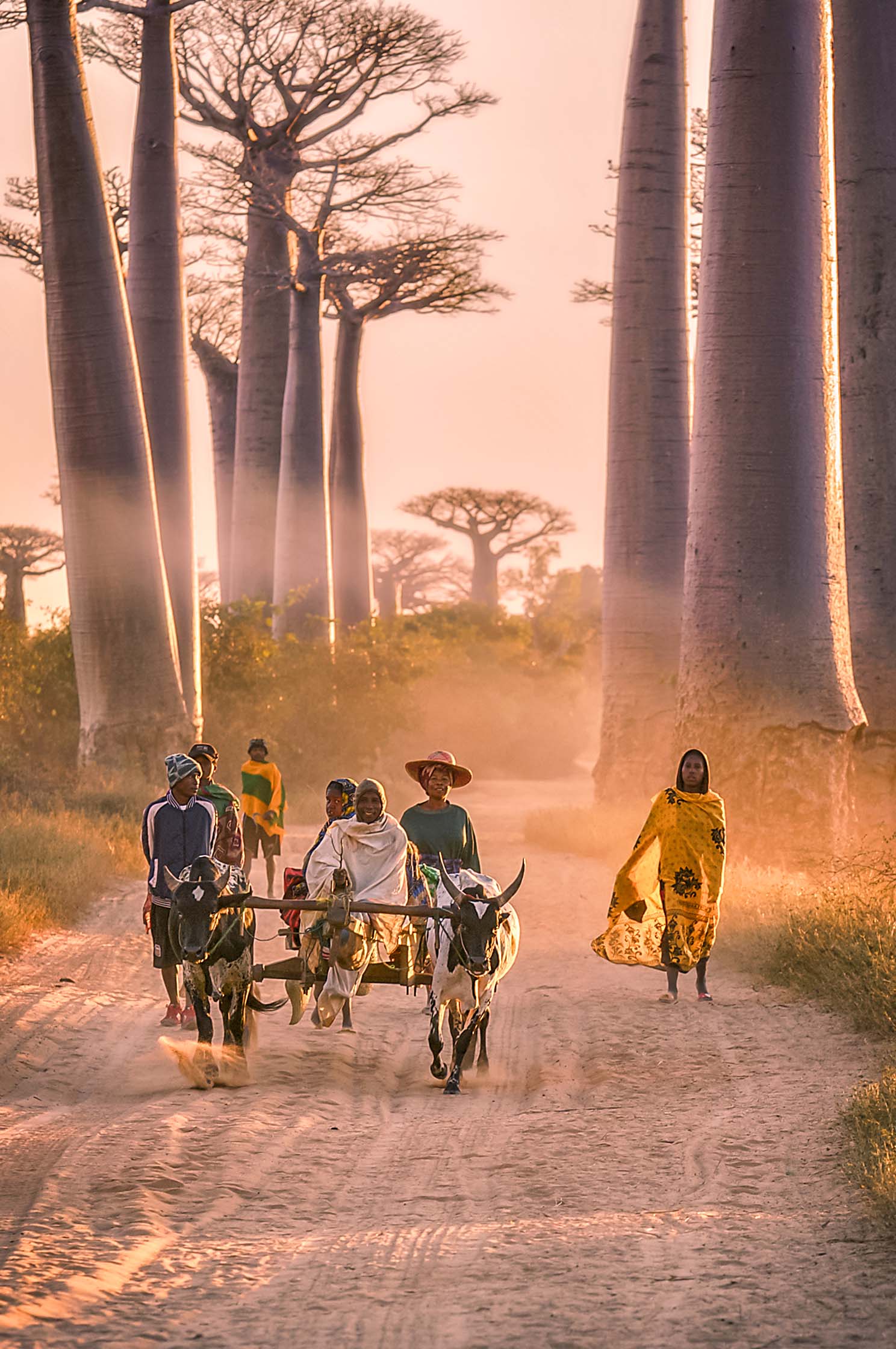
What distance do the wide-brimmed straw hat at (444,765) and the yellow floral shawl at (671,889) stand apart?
1.97m

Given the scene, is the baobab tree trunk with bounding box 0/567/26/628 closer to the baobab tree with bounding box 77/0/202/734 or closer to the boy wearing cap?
the baobab tree with bounding box 77/0/202/734

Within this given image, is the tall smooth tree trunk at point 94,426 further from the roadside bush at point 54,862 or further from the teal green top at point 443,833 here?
the teal green top at point 443,833

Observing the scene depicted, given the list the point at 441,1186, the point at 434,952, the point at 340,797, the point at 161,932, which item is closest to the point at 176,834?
the point at 161,932

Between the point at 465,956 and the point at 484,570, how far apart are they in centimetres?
4947

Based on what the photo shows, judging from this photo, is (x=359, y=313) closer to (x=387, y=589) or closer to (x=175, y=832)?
(x=175, y=832)

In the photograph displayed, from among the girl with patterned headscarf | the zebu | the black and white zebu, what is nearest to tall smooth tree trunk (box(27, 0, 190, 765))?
the girl with patterned headscarf

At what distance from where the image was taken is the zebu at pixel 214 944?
23.5 ft

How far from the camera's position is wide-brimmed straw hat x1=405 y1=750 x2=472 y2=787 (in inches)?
318

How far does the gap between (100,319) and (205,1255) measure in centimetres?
1453

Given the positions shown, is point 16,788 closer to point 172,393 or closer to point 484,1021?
point 172,393

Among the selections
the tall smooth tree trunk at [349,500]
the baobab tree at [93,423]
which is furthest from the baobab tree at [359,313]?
the baobab tree at [93,423]

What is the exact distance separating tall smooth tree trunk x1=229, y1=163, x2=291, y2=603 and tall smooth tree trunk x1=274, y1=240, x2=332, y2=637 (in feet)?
4.59

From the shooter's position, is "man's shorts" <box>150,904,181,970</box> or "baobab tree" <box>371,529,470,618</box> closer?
"man's shorts" <box>150,904,181,970</box>

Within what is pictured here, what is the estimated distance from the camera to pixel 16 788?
1781 centimetres
